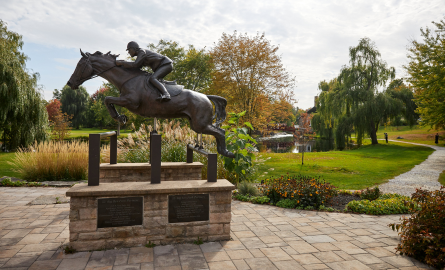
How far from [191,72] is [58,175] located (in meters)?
15.4

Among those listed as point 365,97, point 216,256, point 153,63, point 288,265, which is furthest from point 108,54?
point 365,97

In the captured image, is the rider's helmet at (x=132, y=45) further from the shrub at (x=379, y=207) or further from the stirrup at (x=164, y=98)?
the shrub at (x=379, y=207)

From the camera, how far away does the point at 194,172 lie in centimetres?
588

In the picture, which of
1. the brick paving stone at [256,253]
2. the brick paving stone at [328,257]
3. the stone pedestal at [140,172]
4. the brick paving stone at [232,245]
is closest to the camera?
the brick paving stone at [328,257]

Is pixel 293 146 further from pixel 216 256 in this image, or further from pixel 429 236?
pixel 216 256

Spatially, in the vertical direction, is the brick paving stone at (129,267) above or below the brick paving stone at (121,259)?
above

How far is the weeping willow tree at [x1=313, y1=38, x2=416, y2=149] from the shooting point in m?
21.2

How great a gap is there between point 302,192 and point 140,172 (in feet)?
12.0

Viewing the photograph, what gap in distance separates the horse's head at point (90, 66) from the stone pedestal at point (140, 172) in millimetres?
1783

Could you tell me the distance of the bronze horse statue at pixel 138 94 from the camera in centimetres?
443

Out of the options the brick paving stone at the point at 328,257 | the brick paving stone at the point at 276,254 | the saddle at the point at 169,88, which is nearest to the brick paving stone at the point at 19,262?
the saddle at the point at 169,88

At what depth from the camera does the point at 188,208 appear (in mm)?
3990

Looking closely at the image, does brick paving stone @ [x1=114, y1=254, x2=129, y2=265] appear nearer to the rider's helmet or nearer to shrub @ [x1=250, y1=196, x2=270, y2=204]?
the rider's helmet

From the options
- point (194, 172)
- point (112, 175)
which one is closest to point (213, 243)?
point (194, 172)
